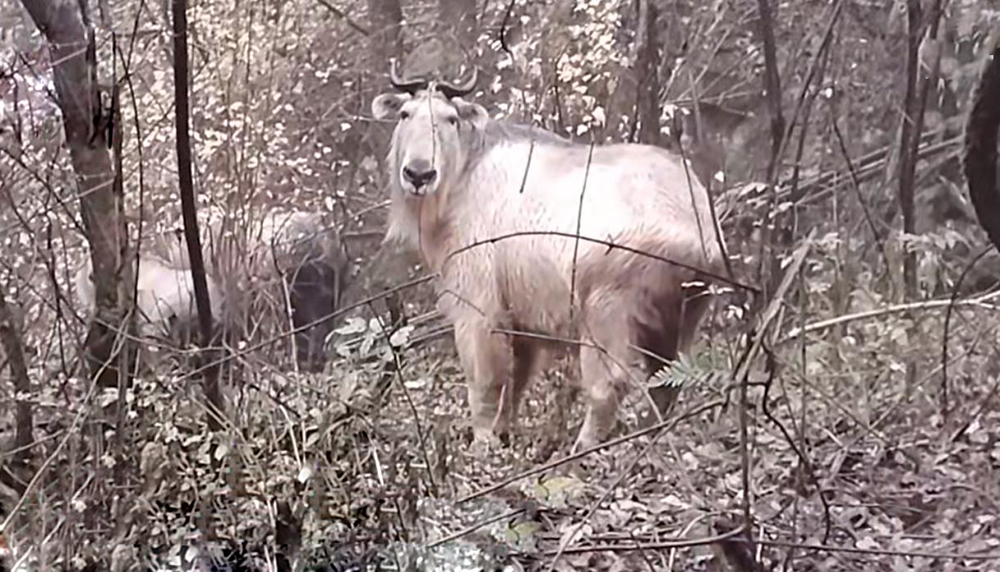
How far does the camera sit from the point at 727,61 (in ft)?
5.80

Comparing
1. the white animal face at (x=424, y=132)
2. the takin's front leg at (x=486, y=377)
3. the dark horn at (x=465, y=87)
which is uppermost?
the dark horn at (x=465, y=87)

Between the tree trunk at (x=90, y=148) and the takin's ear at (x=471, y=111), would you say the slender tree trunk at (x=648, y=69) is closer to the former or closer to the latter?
the takin's ear at (x=471, y=111)

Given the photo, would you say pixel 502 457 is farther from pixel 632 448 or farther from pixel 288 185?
pixel 288 185

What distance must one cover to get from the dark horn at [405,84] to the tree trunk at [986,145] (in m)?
0.81

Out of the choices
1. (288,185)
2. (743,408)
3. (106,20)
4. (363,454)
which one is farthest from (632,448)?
(106,20)

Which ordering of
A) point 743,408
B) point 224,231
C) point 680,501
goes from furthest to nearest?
1. point 224,231
2. point 680,501
3. point 743,408

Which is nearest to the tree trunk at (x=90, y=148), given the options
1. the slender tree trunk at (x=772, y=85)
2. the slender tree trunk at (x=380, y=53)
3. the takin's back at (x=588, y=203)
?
the slender tree trunk at (x=380, y=53)

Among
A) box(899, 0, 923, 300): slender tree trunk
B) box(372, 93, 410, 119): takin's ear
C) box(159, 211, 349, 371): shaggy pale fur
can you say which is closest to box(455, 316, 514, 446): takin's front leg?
box(159, 211, 349, 371): shaggy pale fur

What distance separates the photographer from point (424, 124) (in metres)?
1.88

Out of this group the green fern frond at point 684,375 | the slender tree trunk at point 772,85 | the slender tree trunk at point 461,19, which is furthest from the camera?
the slender tree trunk at point 461,19

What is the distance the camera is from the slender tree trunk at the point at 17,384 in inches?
77.0

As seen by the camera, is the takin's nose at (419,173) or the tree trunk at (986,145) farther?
the takin's nose at (419,173)

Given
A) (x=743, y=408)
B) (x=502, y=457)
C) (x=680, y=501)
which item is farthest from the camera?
(x=502, y=457)

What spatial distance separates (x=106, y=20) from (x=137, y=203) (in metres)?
0.30
